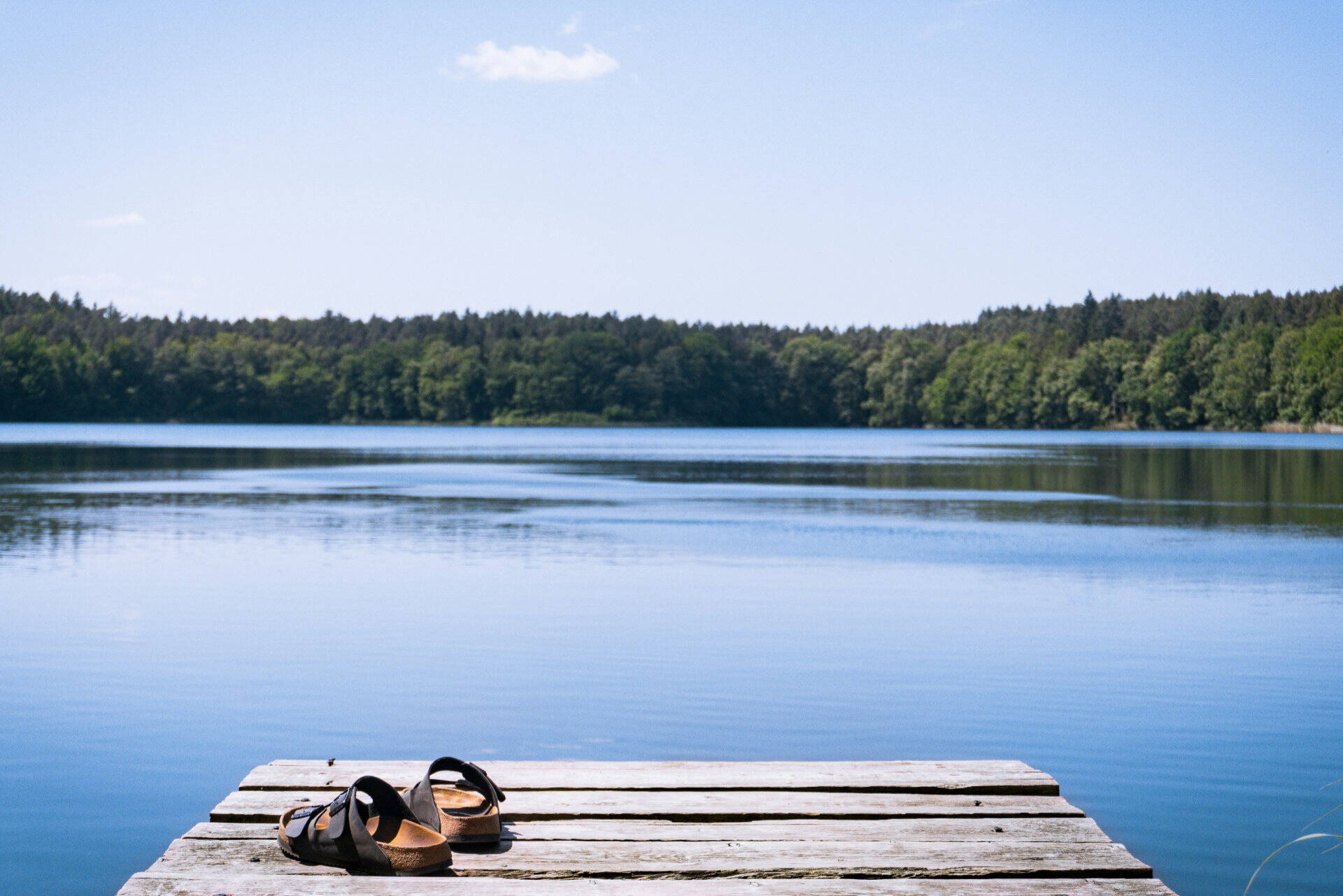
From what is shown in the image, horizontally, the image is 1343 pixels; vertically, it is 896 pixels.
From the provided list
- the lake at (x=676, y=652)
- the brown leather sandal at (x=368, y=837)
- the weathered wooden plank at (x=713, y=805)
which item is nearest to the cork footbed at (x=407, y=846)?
the brown leather sandal at (x=368, y=837)

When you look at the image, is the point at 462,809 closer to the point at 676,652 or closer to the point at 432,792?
the point at 432,792

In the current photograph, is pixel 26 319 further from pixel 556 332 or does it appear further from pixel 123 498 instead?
pixel 123 498

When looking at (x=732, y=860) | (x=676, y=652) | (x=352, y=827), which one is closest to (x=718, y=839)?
(x=732, y=860)

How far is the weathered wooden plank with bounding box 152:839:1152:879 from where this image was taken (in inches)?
190

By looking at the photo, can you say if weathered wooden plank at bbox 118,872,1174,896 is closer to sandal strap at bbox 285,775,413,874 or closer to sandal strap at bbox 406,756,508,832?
sandal strap at bbox 285,775,413,874

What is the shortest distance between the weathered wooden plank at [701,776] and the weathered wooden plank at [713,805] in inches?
2.7

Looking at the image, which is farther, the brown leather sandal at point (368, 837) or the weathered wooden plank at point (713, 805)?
the weathered wooden plank at point (713, 805)

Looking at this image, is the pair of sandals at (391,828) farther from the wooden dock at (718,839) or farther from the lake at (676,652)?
the lake at (676,652)

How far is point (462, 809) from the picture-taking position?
513 cm

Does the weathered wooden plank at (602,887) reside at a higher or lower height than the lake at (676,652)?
higher

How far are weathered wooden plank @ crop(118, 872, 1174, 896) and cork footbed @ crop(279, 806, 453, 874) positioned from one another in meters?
0.06

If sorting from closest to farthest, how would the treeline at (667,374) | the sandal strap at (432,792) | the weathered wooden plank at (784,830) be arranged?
1. the sandal strap at (432,792)
2. the weathered wooden plank at (784,830)
3. the treeline at (667,374)

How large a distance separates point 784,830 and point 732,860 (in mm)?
426

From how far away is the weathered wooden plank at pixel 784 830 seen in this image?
17.0 feet
